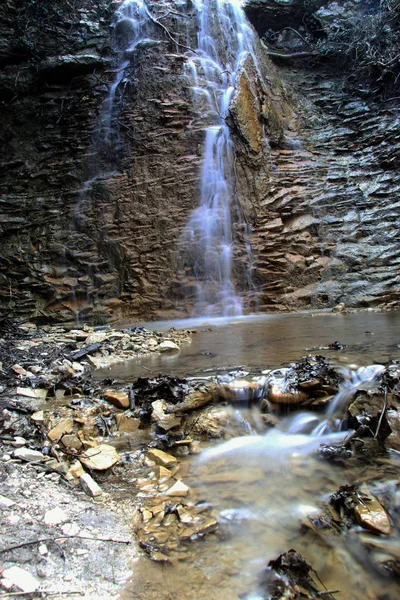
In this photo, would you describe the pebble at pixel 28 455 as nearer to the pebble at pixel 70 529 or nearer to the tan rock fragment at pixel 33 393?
the pebble at pixel 70 529

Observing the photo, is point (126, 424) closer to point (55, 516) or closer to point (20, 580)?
point (55, 516)

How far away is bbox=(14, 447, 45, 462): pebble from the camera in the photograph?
93.0 inches

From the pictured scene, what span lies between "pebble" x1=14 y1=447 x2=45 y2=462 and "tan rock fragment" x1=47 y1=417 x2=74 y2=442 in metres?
0.30

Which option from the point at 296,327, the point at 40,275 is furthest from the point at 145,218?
the point at 296,327

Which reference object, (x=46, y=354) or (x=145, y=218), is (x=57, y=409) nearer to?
(x=46, y=354)

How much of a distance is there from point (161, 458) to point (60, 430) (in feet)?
2.75

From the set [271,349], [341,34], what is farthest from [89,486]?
[341,34]

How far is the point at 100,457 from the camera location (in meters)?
2.49

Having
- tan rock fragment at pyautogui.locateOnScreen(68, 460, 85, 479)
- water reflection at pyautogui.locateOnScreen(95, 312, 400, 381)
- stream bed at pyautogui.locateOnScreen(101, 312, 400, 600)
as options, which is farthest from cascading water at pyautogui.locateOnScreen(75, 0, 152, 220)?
tan rock fragment at pyautogui.locateOnScreen(68, 460, 85, 479)

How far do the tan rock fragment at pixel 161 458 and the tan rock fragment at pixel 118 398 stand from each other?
0.87 meters

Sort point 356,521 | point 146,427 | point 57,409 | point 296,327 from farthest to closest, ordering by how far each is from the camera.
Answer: point 296,327 < point 57,409 < point 146,427 < point 356,521

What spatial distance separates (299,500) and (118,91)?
15.2m

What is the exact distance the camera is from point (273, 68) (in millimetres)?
16172

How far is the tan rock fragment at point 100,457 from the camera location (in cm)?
241
